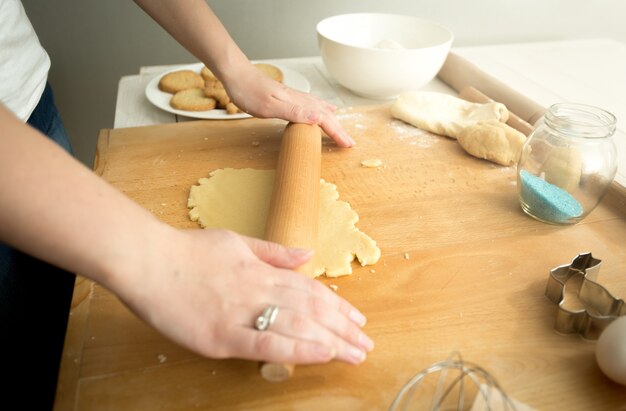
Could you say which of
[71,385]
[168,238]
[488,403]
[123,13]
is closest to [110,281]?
[168,238]

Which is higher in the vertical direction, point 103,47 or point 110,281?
point 110,281

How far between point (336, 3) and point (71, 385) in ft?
5.26

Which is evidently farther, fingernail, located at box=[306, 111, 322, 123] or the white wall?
the white wall

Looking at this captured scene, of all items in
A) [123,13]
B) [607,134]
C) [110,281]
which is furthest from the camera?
[123,13]

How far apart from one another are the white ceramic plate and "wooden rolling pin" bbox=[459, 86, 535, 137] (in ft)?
1.44

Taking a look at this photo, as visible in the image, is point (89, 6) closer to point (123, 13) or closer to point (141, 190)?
point (123, 13)

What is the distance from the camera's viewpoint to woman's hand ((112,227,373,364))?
1.99 ft

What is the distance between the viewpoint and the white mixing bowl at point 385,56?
1355mm

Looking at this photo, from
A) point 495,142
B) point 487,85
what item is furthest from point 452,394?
point 487,85

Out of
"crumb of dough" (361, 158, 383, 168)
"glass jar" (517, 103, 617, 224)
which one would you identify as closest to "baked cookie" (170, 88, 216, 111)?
"crumb of dough" (361, 158, 383, 168)

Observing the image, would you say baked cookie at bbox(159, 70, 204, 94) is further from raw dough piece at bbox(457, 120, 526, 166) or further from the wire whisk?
the wire whisk

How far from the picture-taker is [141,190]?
42.0 inches

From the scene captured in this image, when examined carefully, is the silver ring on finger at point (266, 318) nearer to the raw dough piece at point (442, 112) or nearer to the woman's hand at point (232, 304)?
the woman's hand at point (232, 304)

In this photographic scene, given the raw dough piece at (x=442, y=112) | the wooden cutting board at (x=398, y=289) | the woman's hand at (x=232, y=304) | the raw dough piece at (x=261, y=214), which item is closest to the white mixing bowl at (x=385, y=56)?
the raw dough piece at (x=442, y=112)
